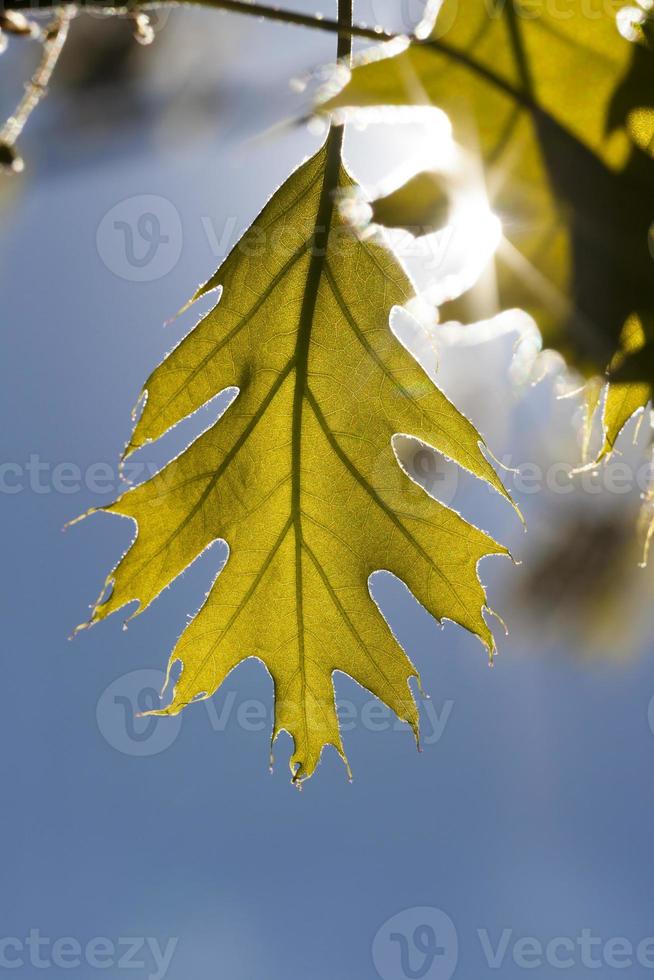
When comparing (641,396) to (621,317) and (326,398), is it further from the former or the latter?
(326,398)

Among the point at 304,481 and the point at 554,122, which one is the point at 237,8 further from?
the point at 304,481

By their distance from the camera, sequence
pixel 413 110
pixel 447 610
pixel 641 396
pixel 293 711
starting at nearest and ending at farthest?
pixel 413 110
pixel 641 396
pixel 447 610
pixel 293 711

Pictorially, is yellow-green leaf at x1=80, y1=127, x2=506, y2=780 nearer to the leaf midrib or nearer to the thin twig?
the leaf midrib

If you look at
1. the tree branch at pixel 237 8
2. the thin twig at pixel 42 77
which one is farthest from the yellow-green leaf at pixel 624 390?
the thin twig at pixel 42 77

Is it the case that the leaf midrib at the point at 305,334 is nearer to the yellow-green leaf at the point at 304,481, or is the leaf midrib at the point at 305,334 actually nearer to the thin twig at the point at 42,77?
the yellow-green leaf at the point at 304,481

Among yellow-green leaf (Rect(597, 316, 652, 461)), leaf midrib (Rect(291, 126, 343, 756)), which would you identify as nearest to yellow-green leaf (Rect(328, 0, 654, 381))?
yellow-green leaf (Rect(597, 316, 652, 461))

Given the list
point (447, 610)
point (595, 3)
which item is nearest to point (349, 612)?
point (447, 610)
